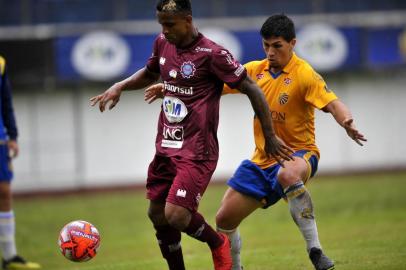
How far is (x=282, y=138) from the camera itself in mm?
8273

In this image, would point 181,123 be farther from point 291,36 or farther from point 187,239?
point 187,239

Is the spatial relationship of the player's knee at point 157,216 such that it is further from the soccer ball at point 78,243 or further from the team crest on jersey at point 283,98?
the team crest on jersey at point 283,98

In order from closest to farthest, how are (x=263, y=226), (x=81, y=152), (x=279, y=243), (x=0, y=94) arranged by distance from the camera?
1. (x=0, y=94)
2. (x=279, y=243)
3. (x=263, y=226)
4. (x=81, y=152)

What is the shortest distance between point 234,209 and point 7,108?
412 cm

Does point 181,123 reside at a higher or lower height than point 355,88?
higher

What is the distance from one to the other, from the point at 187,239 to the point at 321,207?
4272 millimetres

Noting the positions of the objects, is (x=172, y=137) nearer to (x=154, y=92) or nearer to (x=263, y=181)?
(x=154, y=92)

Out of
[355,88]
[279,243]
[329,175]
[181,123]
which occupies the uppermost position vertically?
[181,123]

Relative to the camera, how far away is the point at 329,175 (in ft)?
87.5

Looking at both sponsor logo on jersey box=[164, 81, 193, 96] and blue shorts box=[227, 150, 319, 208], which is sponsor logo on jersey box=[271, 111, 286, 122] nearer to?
blue shorts box=[227, 150, 319, 208]

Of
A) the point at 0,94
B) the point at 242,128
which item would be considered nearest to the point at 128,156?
the point at 242,128

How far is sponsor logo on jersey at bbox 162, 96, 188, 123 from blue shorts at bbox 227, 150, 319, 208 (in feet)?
3.50

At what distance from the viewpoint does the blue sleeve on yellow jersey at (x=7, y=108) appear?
431 inches

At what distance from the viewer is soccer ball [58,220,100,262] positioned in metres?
8.29
